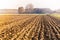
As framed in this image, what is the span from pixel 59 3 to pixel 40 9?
0.28m

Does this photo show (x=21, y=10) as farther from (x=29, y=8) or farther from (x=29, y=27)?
(x=29, y=27)

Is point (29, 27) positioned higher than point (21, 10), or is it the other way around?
point (21, 10)

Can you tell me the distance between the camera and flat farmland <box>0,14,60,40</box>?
247cm

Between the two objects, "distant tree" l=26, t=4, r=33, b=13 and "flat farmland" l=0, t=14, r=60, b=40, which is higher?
"distant tree" l=26, t=4, r=33, b=13

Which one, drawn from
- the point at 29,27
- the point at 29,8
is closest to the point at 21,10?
the point at 29,8

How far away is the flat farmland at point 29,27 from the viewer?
97.1 inches

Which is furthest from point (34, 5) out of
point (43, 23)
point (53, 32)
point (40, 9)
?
point (53, 32)

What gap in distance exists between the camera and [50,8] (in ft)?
8.77

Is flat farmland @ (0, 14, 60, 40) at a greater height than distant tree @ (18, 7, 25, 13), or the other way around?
distant tree @ (18, 7, 25, 13)

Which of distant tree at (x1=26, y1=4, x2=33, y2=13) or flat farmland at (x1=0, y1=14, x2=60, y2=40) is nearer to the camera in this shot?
flat farmland at (x1=0, y1=14, x2=60, y2=40)

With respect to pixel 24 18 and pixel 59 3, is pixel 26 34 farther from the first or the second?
pixel 59 3

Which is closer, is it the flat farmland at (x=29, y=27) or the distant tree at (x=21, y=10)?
the flat farmland at (x=29, y=27)

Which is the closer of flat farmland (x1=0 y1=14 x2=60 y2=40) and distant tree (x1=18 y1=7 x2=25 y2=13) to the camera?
flat farmland (x1=0 y1=14 x2=60 y2=40)

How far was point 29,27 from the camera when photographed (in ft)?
8.87
